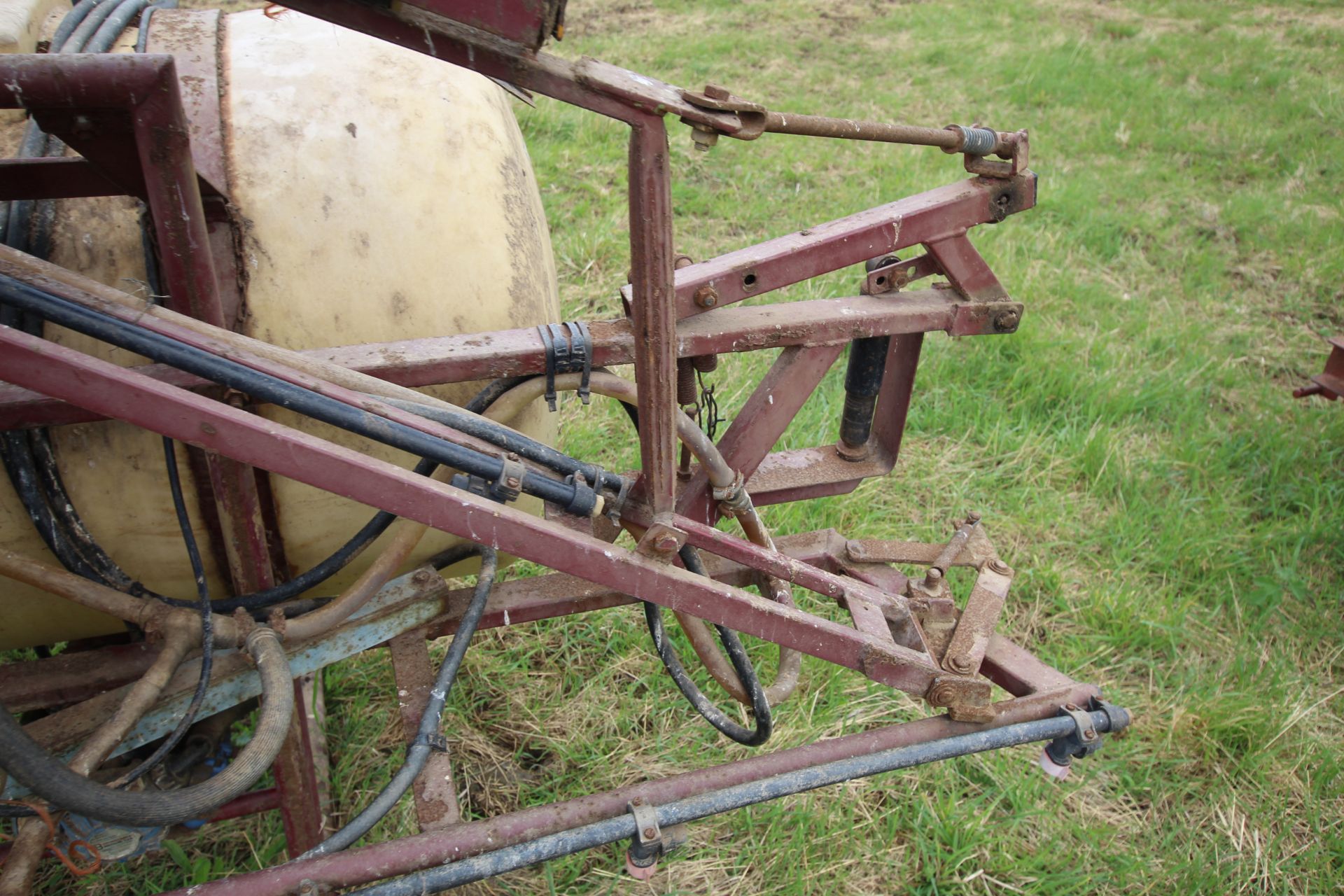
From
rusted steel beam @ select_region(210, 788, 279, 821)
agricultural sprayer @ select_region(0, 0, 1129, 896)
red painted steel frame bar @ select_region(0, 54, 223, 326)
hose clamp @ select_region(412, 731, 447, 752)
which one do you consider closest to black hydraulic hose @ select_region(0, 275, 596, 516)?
agricultural sprayer @ select_region(0, 0, 1129, 896)

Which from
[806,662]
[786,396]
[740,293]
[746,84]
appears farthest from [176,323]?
[746,84]

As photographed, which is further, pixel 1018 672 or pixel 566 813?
pixel 1018 672

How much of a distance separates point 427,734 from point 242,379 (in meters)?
0.72

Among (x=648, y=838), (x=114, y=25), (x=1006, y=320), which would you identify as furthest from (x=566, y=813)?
(x=114, y=25)

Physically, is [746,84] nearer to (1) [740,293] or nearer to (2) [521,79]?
(1) [740,293]

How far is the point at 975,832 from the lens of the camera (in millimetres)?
2361

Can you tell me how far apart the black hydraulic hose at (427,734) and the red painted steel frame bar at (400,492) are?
0.35 m

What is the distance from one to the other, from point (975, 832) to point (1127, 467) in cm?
168

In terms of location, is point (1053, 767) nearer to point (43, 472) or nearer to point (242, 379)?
point (242, 379)

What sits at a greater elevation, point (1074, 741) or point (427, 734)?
point (427, 734)

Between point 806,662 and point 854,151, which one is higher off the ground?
point 854,151

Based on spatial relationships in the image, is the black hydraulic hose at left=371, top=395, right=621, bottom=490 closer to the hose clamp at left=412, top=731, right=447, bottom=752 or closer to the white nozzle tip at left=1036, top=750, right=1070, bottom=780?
the hose clamp at left=412, top=731, right=447, bottom=752

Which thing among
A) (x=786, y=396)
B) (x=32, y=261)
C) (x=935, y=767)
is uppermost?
(x=32, y=261)

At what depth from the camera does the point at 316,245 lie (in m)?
1.67
